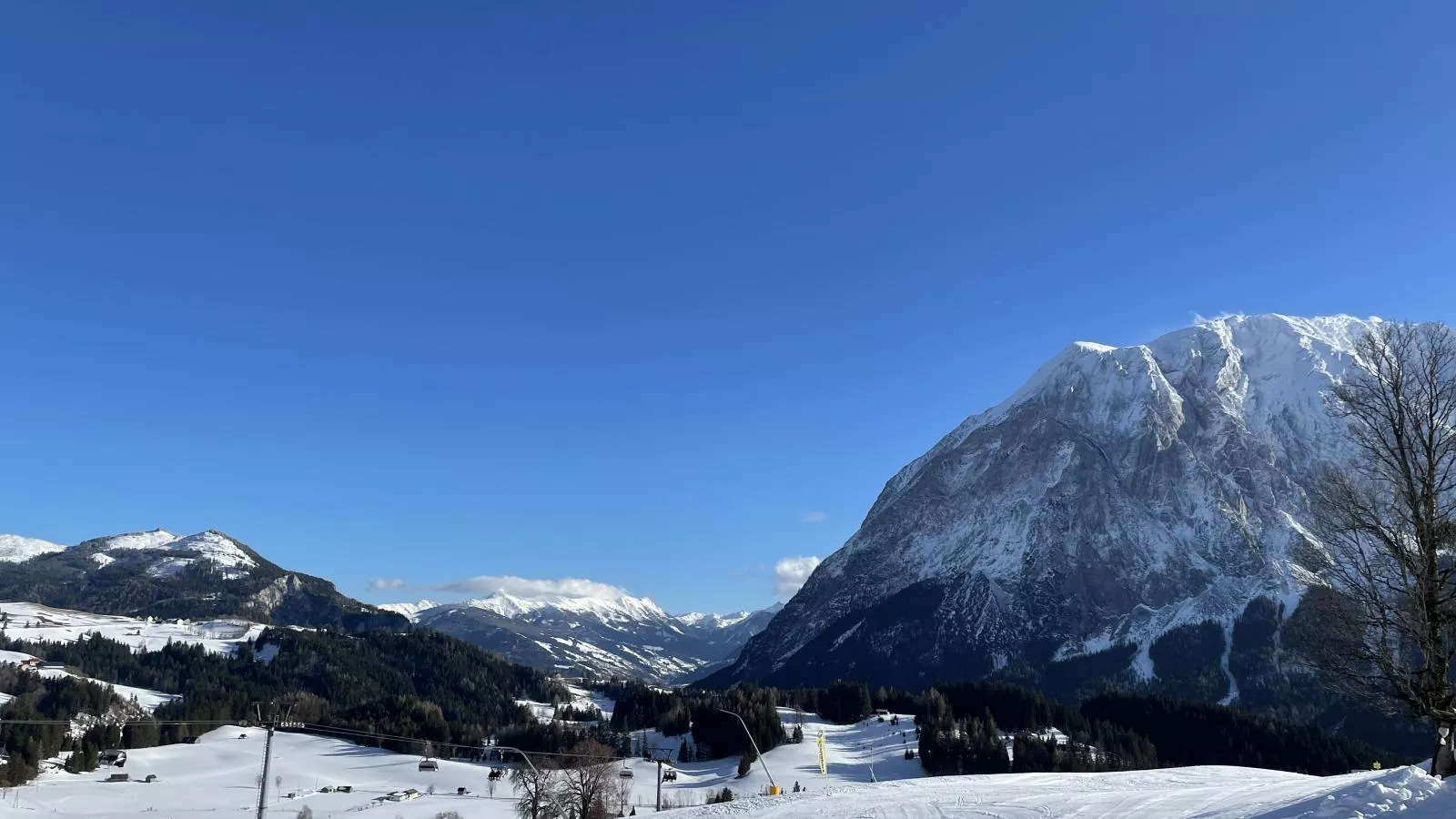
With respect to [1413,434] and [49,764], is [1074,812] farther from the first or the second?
[49,764]

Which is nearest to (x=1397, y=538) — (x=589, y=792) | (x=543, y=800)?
(x=589, y=792)

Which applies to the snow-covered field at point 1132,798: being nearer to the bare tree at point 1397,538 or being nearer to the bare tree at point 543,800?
the bare tree at point 1397,538

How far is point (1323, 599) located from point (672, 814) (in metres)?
30.6

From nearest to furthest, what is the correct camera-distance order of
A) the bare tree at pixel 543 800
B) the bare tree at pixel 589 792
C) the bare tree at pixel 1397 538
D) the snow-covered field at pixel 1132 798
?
the snow-covered field at pixel 1132 798 → the bare tree at pixel 1397 538 → the bare tree at pixel 543 800 → the bare tree at pixel 589 792

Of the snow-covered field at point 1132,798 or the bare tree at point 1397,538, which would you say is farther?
the bare tree at point 1397,538

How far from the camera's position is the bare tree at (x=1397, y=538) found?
80.7 feet

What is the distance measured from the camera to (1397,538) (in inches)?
1008

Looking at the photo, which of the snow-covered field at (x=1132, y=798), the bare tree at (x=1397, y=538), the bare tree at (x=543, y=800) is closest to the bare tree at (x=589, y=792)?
the bare tree at (x=543, y=800)

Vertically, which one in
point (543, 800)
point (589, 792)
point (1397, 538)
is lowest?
point (543, 800)

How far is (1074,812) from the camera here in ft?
109

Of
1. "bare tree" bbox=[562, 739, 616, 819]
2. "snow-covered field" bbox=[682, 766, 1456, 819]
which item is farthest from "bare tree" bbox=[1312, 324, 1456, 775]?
"bare tree" bbox=[562, 739, 616, 819]

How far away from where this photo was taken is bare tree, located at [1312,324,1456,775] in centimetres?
2461

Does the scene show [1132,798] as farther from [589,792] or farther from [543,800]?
[543,800]

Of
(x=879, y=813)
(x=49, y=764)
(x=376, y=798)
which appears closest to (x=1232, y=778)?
(x=879, y=813)
